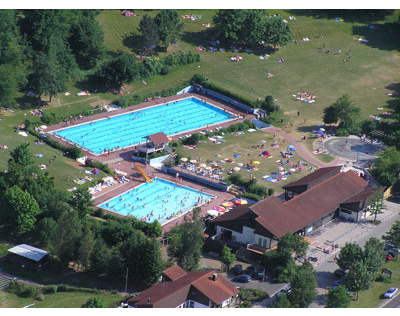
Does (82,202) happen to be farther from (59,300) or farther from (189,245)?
(59,300)

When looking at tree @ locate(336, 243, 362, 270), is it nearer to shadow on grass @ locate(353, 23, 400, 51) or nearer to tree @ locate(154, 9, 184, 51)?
tree @ locate(154, 9, 184, 51)

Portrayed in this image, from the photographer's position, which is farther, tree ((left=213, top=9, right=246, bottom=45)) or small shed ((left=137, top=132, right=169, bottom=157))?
tree ((left=213, top=9, right=246, bottom=45))

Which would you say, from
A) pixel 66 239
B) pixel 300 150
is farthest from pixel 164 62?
pixel 66 239

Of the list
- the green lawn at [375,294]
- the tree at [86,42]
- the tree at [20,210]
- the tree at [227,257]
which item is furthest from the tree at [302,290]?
the tree at [86,42]

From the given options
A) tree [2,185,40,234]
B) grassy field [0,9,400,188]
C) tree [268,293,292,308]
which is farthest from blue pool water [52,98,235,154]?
tree [268,293,292,308]

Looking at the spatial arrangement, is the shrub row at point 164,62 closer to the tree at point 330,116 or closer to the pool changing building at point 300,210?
the tree at point 330,116

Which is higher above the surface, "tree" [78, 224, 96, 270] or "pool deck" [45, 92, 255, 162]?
"tree" [78, 224, 96, 270]
